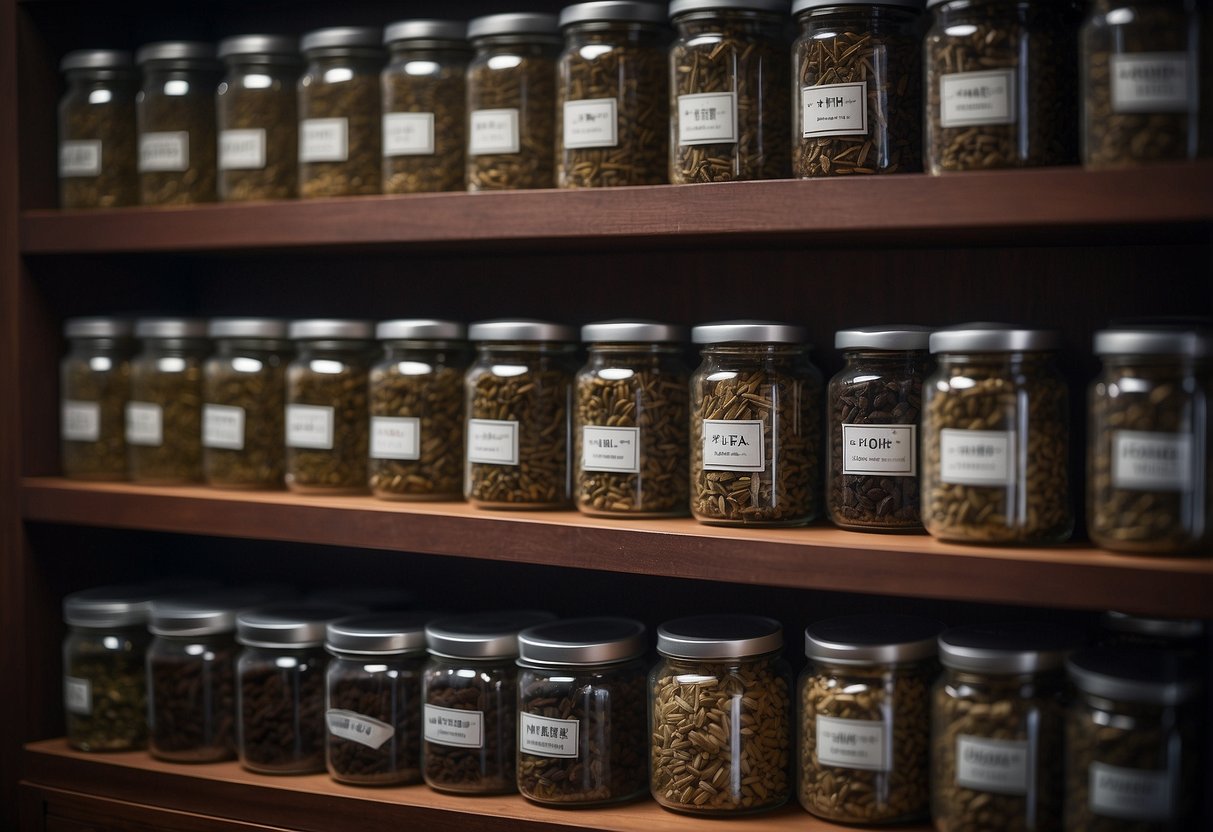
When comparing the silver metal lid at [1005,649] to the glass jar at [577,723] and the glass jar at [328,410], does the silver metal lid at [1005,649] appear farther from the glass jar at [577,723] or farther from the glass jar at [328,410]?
the glass jar at [328,410]

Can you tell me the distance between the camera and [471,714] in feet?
4.62

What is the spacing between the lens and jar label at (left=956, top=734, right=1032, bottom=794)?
117 centimetres

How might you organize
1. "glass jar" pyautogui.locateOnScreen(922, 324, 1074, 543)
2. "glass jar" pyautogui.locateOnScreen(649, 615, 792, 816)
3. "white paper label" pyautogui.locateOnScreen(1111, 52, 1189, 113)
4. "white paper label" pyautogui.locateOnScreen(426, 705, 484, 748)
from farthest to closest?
"white paper label" pyautogui.locateOnScreen(426, 705, 484, 748)
"glass jar" pyautogui.locateOnScreen(649, 615, 792, 816)
"glass jar" pyautogui.locateOnScreen(922, 324, 1074, 543)
"white paper label" pyautogui.locateOnScreen(1111, 52, 1189, 113)

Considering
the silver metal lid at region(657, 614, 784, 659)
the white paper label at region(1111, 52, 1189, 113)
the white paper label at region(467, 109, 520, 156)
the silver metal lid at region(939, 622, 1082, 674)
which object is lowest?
the silver metal lid at region(657, 614, 784, 659)

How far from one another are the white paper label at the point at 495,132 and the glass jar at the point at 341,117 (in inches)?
6.4

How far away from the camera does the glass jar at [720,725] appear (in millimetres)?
1304

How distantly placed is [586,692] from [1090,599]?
537 millimetres

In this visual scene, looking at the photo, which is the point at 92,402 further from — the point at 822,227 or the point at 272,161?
the point at 822,227

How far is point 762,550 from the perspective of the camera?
4.11 ft

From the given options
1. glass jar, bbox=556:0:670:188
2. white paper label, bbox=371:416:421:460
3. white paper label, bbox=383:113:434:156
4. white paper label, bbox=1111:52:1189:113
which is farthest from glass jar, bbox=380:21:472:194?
white paper label, bbox=1111:52:1189:113

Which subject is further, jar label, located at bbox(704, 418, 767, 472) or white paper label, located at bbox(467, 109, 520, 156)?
white paper label, located at bbox(467, 109, 520, 156)

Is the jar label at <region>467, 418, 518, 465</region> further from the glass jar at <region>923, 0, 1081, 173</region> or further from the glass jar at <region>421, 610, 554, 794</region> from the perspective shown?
the glass jar at <region>923, 0, 1081, 173</region>

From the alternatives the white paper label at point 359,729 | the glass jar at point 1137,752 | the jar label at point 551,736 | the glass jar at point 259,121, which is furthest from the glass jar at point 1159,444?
the glass jar at point 259,121

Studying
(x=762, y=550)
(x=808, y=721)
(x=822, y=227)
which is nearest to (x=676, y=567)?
(x=762, y=550)
